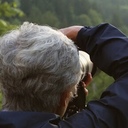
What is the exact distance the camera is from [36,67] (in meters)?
1.37

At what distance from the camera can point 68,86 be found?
1421mm

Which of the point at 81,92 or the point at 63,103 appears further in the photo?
the point at 81,92

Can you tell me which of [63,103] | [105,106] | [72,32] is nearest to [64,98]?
[63,103]

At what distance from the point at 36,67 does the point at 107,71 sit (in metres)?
0.26

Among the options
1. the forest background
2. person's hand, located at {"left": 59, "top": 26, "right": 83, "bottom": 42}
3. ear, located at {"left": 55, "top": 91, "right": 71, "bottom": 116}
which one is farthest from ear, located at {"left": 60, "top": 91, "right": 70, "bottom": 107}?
the forest background

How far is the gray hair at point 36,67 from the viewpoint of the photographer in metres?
1.37

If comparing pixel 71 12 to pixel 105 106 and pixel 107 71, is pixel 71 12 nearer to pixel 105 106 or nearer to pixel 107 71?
pixel 107 71

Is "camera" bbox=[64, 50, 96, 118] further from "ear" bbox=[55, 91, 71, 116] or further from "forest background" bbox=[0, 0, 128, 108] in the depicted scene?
"forest background" bbox=[0, 0, 128, 108]

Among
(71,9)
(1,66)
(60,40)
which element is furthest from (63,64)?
(71,9)

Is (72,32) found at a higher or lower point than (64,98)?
higher

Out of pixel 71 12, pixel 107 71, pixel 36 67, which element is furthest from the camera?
pixel 71 12

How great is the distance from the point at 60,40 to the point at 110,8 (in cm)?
4710

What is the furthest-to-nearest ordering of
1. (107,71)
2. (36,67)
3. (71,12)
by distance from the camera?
(71,12) → (107,71) → (36,67)

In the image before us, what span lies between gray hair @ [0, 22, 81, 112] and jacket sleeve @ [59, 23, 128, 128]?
0.10 m
